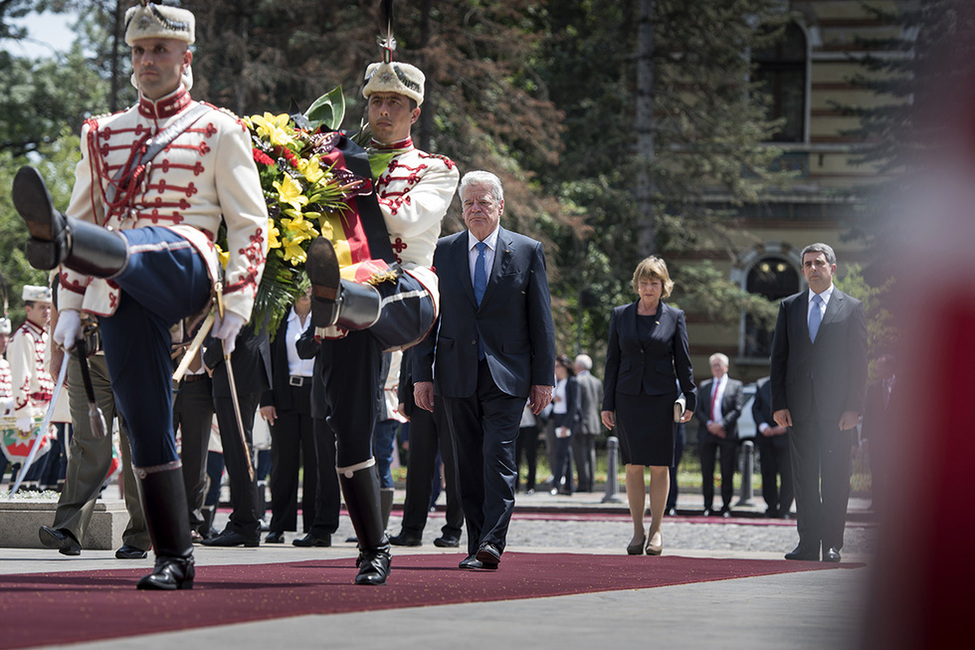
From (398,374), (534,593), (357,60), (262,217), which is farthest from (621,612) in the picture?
(357,60)

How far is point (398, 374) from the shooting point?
11758 millimetres

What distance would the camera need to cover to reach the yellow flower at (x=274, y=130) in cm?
626

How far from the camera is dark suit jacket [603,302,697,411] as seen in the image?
10602 millimetres

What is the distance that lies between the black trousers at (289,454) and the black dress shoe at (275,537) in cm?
2

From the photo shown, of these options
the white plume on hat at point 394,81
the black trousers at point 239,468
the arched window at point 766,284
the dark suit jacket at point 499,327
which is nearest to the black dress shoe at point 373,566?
the dark suit jacket at point 499,327

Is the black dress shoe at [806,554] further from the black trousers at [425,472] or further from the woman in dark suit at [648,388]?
the black trousers at [425,472]

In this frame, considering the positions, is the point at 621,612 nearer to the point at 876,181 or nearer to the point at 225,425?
the point at 876,181

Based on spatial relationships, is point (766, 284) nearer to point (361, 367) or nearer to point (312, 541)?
point (312, 541)

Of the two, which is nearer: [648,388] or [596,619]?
[596,619]

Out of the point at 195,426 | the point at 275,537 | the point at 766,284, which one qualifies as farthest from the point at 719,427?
the point at 766,284

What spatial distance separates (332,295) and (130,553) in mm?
3338

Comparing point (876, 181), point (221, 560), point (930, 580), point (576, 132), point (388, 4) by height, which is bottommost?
point (221, 560)

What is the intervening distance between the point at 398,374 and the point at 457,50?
618 inches

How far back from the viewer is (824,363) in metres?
10.1
